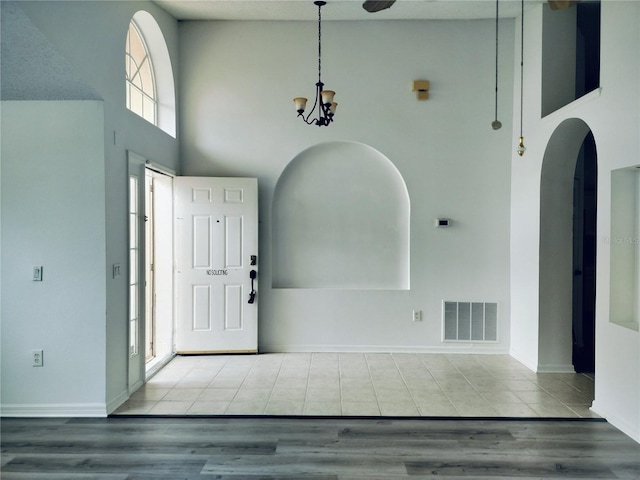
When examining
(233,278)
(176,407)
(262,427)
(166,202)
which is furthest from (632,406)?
(166,202)

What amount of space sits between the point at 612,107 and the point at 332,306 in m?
3.30

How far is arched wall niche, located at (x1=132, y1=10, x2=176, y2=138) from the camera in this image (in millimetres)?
4613

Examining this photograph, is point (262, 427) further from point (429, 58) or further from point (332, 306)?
point (429, 58)

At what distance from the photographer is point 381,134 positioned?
512 centimetres

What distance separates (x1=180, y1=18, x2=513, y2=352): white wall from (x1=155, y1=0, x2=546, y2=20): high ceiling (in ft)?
0.42

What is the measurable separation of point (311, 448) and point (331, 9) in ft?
14.2

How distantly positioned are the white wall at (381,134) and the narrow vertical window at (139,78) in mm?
411

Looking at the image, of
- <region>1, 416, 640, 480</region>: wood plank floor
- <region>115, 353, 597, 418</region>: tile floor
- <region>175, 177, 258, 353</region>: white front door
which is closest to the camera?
<region>1, 416, 640, 480</region>: wood plank floor

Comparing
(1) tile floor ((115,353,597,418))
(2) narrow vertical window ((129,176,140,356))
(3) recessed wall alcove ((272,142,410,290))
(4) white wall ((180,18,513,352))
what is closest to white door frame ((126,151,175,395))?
(2) narrow vertical window ((129,176,140,356))

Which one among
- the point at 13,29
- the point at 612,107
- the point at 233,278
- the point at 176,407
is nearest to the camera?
the point at 13,29

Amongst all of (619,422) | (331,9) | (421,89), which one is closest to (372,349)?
(619,422)

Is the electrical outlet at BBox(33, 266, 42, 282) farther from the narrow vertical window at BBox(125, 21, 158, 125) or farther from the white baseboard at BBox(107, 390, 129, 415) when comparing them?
the narrow vertical window at BBox(125, 21, 158, 125)

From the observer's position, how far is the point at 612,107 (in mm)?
3295

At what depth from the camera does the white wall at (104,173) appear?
3.03 m
